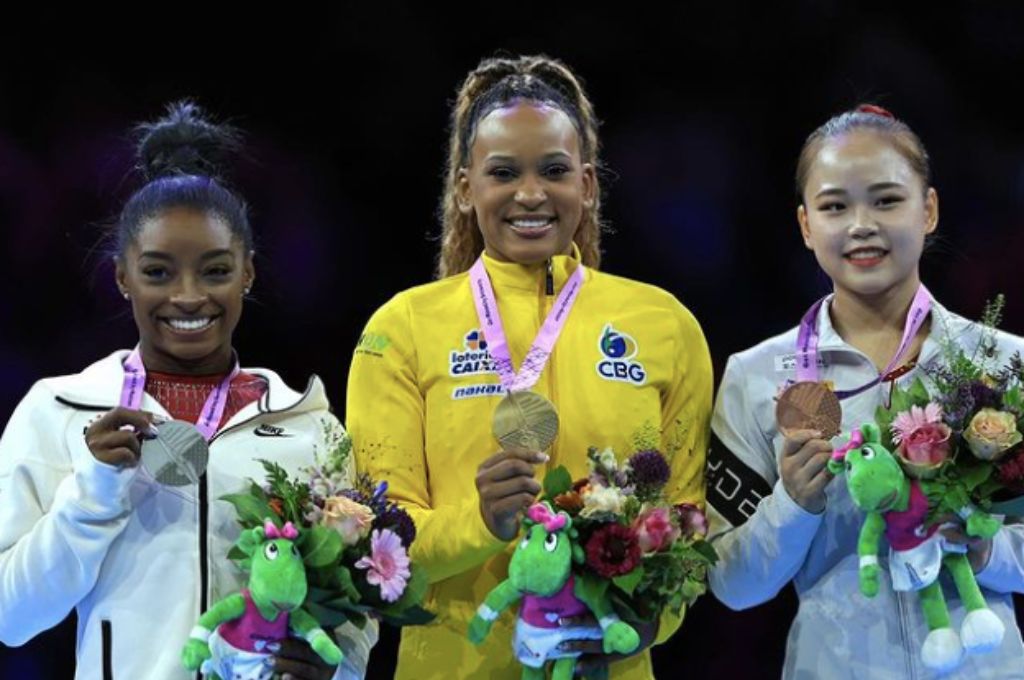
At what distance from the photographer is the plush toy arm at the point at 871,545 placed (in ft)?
10.0

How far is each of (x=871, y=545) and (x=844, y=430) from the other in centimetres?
37

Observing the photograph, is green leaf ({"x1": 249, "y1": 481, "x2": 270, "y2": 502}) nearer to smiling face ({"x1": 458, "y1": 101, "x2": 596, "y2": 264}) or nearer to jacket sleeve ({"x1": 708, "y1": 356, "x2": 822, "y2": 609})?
smiling face ({"x1": 458, "y1": 101, "x2": 596, "y2": 264})

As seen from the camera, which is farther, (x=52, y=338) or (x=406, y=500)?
(x=52, y=338)

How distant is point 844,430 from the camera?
3.41m

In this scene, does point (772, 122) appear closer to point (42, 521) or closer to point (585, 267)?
point (585, 267)

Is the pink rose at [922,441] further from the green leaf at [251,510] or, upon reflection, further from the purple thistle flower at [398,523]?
the green leaf at [251,510]

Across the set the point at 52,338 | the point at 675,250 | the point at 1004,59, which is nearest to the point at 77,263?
the point at 52,338

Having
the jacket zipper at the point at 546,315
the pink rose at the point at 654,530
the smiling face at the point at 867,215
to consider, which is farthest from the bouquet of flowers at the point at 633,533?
Result: the smiling face at the point at 867,215

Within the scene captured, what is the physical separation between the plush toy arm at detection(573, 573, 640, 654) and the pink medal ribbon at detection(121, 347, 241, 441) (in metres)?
0.86

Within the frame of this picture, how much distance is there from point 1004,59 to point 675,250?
1.29 m

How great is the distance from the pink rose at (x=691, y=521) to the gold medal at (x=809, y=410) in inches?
10.7

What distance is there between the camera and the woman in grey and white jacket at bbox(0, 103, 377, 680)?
10.00 ft

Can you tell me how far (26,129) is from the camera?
16.4 feet

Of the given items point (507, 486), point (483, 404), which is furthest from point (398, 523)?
point (483, 404)
